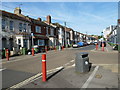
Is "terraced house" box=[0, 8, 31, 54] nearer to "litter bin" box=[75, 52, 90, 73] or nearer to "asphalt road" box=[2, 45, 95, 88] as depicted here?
"asphalt road" box=[2, 45, 95, 88]

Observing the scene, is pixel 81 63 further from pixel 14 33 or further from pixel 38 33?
pixel 38 33

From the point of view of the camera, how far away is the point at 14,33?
60.9ft

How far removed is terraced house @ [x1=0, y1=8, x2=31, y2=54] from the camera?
16812 mm

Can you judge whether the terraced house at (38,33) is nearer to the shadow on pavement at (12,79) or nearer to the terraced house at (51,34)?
the terraced house at (51,34)

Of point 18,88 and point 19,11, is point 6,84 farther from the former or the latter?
point 19,11

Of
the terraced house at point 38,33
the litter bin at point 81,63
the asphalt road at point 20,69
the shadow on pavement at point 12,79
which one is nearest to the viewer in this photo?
the shadow on pavement at point 12,79

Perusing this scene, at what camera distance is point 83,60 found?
582cm

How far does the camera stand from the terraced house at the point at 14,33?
16.8 m

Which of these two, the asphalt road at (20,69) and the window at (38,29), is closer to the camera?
the asphalt road at (20,69)

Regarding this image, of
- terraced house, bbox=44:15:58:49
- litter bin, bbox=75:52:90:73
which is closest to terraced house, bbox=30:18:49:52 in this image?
terraced house, bbox=44:15:58:49

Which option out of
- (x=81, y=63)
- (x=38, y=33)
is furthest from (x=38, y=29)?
(x=81, y=63)

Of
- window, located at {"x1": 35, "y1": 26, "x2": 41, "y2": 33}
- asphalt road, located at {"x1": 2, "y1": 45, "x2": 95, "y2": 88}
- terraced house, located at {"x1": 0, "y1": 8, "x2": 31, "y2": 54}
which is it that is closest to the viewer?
asphalt road, located at {"x1": 2, "y1": 45, "x2": 95, "y2": 88}

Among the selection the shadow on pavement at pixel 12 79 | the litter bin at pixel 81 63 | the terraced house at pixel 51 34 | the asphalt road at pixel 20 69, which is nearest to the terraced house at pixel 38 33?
the terraced house at pixel 51 34

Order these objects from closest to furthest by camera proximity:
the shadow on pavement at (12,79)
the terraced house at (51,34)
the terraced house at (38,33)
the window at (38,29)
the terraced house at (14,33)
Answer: the shadow on pavement at (12,79) → the terraced house at (14,33) → the terraced house at (38,33) → the window at (38,29) → the terraced house at (51,34)
